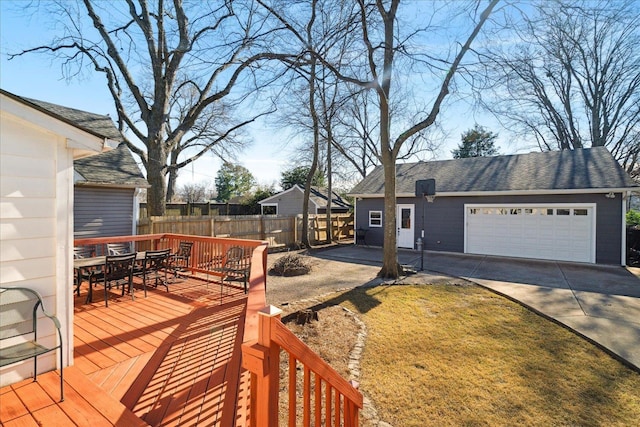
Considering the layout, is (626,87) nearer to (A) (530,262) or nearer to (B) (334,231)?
(A) (530,262)

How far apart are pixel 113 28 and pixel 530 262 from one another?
60.9 ft

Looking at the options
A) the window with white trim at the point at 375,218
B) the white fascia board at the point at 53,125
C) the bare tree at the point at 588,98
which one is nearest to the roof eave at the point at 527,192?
the window with white trim at the point at 375,218

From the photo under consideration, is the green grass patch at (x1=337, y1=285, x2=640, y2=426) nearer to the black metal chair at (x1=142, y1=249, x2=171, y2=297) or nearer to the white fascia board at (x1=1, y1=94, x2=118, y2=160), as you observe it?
the black metal chair at (x1=142, y1=249, x2=171, y2=297)

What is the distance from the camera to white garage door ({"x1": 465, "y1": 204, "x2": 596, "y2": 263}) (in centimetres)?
1105

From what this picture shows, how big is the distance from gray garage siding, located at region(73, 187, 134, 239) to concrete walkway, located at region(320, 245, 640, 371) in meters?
7.38

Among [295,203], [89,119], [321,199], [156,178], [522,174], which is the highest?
[89,119]

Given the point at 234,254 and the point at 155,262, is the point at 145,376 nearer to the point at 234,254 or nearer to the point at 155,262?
the point at 155,262

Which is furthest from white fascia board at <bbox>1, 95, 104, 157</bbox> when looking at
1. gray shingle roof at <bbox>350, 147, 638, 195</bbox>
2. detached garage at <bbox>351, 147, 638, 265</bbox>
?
gray shingle roof at <bbox>350, 147, 638, 195</bbox>

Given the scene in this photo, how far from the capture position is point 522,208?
12078 millimetres

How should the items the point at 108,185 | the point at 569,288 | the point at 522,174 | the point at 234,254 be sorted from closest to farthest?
the point at 234,254 < the point at 569,288 < the point at 108,185 < the point at 522,174

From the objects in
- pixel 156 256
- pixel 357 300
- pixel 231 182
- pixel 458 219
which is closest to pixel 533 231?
pixel 458 219

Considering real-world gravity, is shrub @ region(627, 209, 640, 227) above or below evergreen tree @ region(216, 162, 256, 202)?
below

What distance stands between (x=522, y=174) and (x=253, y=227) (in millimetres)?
11770

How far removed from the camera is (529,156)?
14.4 metres
